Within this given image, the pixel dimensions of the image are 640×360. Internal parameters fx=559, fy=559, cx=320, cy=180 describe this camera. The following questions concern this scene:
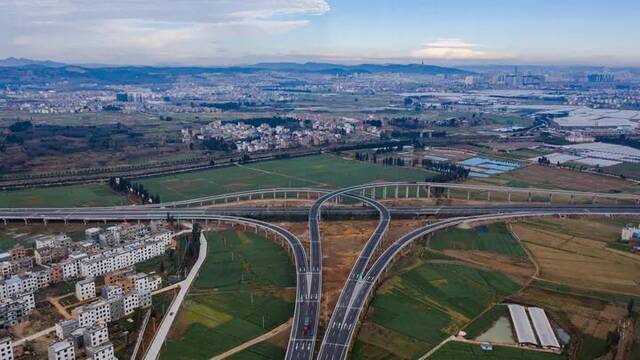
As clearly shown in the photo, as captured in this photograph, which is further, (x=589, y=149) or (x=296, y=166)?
(x=589, y=149)

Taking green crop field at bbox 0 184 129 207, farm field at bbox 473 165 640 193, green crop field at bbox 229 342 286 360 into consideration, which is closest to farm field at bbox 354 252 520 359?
green crop field at bbox 229 342 286 360

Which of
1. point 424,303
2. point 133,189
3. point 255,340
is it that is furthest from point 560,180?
point 255,340

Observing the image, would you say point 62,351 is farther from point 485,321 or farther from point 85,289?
point 485,321

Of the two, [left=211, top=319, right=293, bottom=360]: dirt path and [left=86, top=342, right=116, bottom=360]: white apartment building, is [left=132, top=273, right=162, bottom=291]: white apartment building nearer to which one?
[left=86, top=342, right=116, bottom=360]: white apartment building

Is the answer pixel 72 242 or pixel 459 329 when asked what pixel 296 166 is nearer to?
pixel 72 242

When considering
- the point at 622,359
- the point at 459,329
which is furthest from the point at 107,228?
the point at 622,359

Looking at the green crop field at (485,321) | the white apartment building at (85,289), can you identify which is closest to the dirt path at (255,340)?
the green crop field at (485,321)
